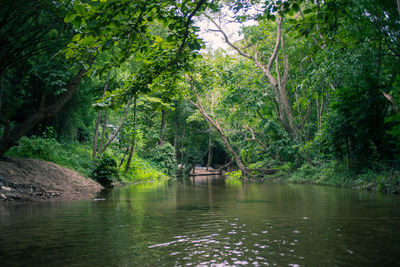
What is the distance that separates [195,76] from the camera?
37.1 ft

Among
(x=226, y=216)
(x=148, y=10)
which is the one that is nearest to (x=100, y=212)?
(x=226, y=216)

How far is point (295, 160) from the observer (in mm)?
22281

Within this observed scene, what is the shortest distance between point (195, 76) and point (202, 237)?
751cm

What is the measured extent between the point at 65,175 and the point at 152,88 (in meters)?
7.85

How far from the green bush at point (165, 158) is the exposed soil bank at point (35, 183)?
19.7 m

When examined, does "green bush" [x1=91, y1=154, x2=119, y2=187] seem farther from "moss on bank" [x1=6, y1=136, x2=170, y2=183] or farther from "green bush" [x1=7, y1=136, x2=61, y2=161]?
"green bush" [x1=7, y1=136, x2=61, y2=161]

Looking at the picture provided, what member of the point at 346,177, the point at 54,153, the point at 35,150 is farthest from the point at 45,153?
the point at 346,177


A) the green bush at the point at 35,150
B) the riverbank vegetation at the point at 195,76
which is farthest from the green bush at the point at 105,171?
the green bush at the point at 35,150

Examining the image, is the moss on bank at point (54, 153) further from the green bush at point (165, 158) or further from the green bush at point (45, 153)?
the green bush at point (165, 158)

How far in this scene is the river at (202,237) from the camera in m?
3.52

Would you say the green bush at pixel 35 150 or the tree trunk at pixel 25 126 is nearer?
the tree trunk at pixel 25 126

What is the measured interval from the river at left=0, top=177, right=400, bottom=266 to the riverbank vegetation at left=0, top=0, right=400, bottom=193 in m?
1.93

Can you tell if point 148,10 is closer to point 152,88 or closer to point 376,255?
point 152,88

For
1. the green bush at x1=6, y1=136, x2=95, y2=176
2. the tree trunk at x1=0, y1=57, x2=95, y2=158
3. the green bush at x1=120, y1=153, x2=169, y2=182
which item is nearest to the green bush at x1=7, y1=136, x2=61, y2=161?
the green bush at x1=6, y1=136, x2=95, y2=176
